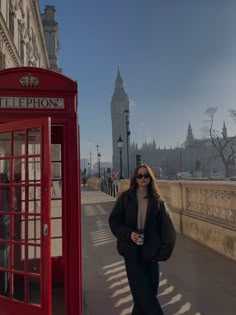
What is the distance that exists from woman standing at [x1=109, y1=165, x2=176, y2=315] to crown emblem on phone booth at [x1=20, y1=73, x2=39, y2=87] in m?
1.47

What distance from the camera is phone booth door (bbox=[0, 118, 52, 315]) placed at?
331 cm

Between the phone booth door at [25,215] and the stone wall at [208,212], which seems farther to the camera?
the stone wall at [208,212]

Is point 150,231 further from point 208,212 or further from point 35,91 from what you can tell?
point 208,212

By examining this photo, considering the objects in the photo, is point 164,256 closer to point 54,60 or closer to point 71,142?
point 71,142

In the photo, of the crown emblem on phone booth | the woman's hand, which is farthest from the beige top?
the crown emblem on phone booth

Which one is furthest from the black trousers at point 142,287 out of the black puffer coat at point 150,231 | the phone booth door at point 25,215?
the phone booth door at point 25,215

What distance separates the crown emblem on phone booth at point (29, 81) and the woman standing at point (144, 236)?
1470mm

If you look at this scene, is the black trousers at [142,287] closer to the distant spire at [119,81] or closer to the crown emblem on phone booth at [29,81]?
the crown emblem on phone booth at [29,81]

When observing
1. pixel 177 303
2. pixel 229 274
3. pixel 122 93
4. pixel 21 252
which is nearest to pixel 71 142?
pixel 21 252

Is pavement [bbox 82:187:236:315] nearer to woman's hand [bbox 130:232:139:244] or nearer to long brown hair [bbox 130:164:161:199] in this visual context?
woman's hand [bbox 130:232:139:244]

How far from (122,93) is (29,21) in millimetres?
113167

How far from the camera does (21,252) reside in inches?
150

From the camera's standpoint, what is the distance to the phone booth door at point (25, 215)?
10.9ft

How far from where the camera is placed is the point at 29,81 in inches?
147
